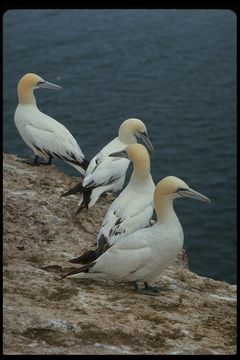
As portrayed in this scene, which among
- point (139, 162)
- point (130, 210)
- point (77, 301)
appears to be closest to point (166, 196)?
point (130, 210)

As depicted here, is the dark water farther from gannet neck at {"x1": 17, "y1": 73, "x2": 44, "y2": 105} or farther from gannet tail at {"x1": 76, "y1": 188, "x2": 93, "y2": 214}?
gannet tail at {"x1": 76, "y1": 188, "x2": 93, "y2": 214}

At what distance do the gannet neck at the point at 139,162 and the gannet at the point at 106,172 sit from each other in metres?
0.82

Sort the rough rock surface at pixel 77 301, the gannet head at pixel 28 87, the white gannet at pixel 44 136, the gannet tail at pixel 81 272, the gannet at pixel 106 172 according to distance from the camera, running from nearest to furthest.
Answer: the rough rock surface at pixel 77 301 < the gannet tail at pixel 81 272 < the gannet at pixel 106 172 < the white gannet at pixel 44 136 < the gannet head at pixel 28 87

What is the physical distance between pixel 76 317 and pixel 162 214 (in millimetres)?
1438

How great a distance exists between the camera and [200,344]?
18.0ft

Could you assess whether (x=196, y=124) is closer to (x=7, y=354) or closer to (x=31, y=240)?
(x=31, y=240)

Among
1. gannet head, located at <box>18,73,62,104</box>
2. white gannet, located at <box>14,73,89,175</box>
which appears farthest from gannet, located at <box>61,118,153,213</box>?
gannet head, located at <box>18,73,62,104</box>

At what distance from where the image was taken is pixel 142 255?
6500 mm

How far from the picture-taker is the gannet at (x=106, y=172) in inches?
329

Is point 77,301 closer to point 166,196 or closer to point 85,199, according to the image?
point 166,196

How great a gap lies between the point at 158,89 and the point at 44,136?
Result: 12340mm

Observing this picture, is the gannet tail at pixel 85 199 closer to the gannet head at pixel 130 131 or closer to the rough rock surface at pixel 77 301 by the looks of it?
the rough rock surface at pixel 77 301

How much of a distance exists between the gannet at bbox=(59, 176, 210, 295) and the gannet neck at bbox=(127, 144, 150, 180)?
101 cm

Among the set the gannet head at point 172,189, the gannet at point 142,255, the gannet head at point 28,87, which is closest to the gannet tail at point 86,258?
the gannet at point 142,255
